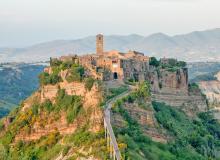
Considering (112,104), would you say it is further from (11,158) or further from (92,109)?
(11,158)

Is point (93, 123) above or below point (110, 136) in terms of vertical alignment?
above

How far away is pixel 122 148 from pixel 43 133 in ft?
37.6

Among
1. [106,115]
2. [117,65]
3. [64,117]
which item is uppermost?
[117,65]

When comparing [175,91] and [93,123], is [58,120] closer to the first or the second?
[93,123]

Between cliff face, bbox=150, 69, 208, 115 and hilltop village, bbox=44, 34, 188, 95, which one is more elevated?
hilltop village, bbox=44, 34, 188, 95

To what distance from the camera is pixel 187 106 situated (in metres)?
61.1

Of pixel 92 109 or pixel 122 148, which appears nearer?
pixel 122 148

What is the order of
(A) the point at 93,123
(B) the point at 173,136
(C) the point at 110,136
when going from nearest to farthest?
(C) the point at 110,136, (A) the point at 93,123, (B) the point at 173,136

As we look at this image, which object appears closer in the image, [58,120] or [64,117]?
[64,117]

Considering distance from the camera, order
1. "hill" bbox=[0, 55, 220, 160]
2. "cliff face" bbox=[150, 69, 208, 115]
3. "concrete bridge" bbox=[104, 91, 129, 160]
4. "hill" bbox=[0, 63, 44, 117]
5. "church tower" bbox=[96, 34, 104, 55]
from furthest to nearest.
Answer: "hill" bbox=[0, 63, 44, 117] < "church tower" bbox=[96, 34, 104, 55] < "cliff face" bbox=[150, 69, 208, 115] < "hill" bbox=[0, 55, 220, 160] < "concrete bridge" bbox=[104, 91, 129, 160]

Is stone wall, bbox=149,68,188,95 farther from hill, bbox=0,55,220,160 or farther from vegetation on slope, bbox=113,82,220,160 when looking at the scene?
vegetation on slope, bbox=113,82,220,160

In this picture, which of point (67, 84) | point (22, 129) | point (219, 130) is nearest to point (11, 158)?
point (22, 129)

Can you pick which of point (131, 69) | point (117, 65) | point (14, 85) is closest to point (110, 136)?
point (117, 65)

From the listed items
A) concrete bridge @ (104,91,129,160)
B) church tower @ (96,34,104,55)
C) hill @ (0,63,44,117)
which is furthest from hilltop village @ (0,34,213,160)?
A: hill @ (0,63,44,117)
